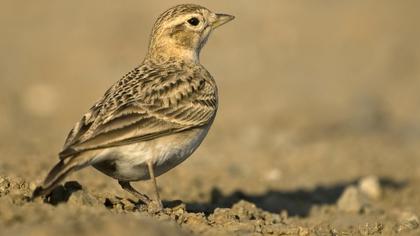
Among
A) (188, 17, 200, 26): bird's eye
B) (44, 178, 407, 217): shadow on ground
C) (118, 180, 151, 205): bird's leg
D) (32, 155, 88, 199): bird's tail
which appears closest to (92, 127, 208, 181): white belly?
(32, 155, 88, 199): bird's tail

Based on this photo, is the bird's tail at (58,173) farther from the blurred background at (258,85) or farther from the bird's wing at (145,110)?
the blurred background at (258,85)

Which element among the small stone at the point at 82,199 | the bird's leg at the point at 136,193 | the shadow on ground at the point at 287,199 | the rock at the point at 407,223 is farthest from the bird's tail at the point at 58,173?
the rock at the point at 407,223

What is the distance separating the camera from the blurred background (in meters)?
12.0

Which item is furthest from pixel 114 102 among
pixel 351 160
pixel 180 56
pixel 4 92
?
pixel 4 92

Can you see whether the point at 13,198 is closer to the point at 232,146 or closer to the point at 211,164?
the point at 211,164

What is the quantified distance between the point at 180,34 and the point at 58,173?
283 centimetres

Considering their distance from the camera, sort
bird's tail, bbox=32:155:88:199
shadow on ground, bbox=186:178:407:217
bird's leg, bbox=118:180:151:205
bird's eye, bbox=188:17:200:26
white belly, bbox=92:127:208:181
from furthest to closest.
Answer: shadow on ground, bbox=186:178:407:217
bird's eye, bbox=188:17:200:26
bird's leg, bbox=118:180:151:205
white belly, bbox=92:127:208:181
bird's tail, bbox=32:155:88:199

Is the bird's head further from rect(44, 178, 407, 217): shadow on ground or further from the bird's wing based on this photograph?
rect(44, 178, 407, 217): shadow on ground

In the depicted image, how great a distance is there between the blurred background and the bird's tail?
2.66 meters

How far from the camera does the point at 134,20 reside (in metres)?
19.7

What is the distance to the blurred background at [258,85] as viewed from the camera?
12031 millimetres

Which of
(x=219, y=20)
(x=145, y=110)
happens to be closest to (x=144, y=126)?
(x=145, y=110)

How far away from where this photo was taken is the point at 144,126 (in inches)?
280

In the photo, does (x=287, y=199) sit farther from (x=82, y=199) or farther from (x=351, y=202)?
(x=82, y=199)
